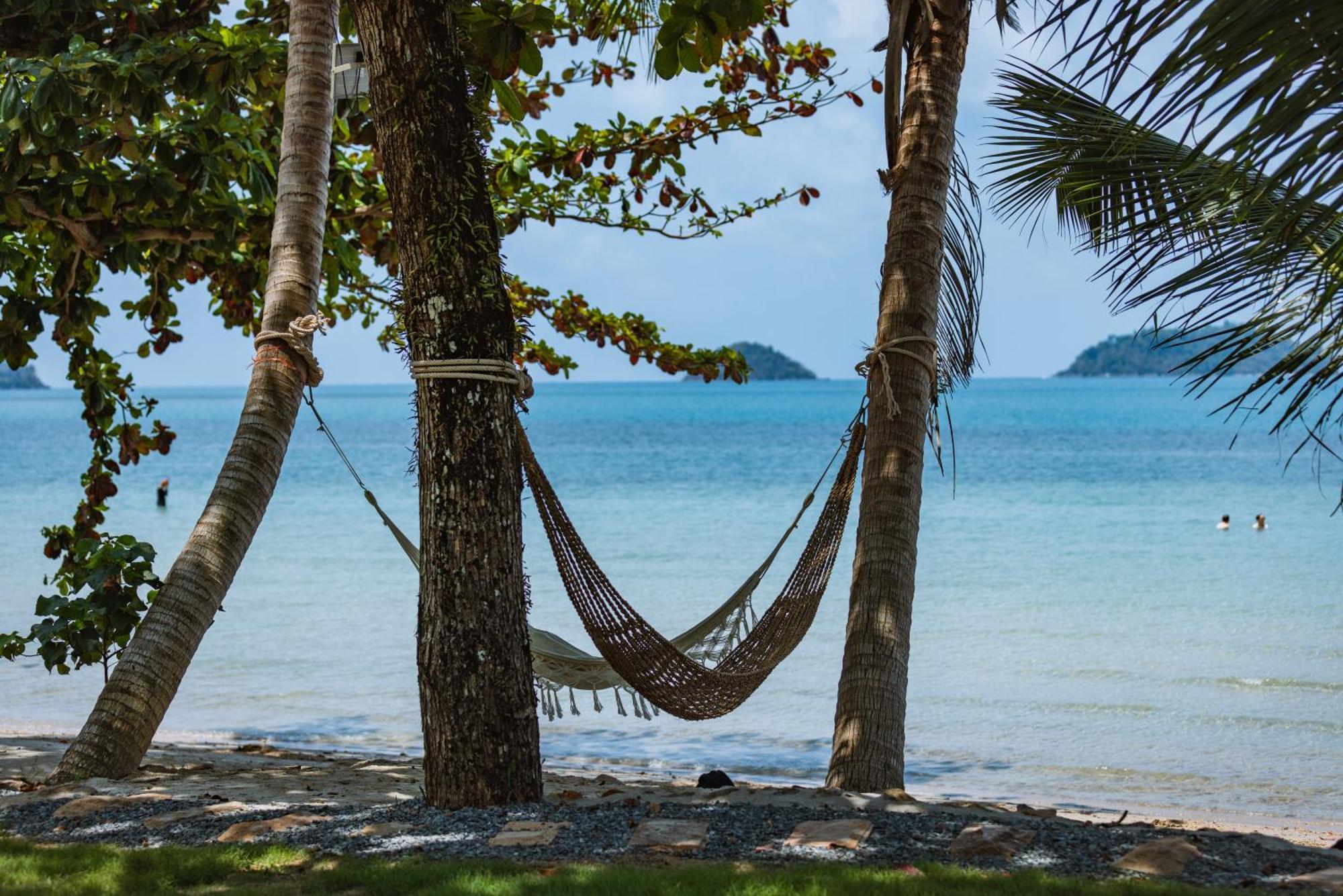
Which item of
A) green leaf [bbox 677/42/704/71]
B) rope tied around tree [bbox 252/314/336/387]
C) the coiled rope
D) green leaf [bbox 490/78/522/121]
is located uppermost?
green leaf [bbox 677/42/704/71]

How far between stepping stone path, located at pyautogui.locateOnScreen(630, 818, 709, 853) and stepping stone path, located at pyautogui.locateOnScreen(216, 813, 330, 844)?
70 centimetres

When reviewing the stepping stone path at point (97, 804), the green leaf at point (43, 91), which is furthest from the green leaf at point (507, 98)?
the stepping stone path at point (97, 804)

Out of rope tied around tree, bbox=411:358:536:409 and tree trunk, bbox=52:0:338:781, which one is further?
tree trunk, bbox=52:0:338:781

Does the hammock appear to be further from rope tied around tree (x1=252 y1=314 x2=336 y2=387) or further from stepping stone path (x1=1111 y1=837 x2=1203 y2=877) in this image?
stepping stone path (x1=1111 y1=837 x2=1203 y2=877)

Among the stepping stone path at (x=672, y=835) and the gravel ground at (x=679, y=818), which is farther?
the stepping stone path at (x=672, y=835)

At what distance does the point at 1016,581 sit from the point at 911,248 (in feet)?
27.1

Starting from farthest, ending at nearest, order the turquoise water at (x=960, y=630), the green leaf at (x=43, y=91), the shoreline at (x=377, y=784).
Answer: the turquoise water at (x=960, y=630) < the green leaf at (x=43, y=91) < the shoreline at (x=377, y=784)

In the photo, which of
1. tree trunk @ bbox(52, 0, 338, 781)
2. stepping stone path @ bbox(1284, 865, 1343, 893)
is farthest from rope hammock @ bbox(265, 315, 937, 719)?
stepping stone path @ bbox(1284, 865, 1343, 893)

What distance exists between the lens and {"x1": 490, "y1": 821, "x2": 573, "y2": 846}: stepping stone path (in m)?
2.45

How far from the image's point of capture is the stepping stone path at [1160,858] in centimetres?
223

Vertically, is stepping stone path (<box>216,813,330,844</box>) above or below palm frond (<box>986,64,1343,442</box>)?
below

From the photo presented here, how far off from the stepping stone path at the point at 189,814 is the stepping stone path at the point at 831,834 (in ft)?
4.10

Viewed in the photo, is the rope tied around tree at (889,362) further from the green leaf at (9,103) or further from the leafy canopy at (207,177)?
the green leaf at (9,103)

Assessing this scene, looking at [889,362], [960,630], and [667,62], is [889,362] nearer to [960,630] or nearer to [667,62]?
[667,62]
